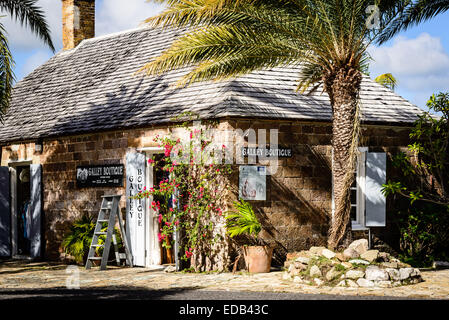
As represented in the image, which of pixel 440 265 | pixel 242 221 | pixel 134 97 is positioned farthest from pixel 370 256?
pixel 134 97

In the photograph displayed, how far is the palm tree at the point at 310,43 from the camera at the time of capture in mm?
11172

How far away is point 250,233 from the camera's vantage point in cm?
1172

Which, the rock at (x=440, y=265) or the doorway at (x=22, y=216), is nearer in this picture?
the rock at (x=440, y=265)

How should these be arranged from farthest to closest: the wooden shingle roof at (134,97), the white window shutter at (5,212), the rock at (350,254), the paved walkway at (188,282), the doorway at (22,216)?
the doorway at (22,216) < the white window shutter at (5,212) < the wooden shingle roof at (134,97) < the rock at (350,254) < the paved walkway at (188,282)

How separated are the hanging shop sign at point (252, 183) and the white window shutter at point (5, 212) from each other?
690 centimetres

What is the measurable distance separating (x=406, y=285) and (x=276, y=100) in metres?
4.62

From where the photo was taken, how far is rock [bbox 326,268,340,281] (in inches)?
408

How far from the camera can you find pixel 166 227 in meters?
12.7

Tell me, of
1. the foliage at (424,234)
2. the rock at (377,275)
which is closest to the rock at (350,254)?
the rock at (377,275)

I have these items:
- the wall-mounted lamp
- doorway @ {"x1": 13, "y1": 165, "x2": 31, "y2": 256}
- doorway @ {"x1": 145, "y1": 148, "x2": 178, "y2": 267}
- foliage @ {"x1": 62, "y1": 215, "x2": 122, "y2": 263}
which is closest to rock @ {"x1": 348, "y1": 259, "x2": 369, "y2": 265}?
doorway @ {"x1": 145, "y1": 148, "x2": 178, "y2": 267}

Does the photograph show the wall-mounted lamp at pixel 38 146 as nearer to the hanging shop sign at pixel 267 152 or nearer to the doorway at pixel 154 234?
the doorway at pixel 154 234

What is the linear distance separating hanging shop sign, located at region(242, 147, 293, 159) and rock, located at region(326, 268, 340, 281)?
2918mm

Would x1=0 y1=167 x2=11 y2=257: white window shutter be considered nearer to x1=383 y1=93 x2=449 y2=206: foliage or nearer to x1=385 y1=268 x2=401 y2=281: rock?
x1=383 y1=93 x2=449 y2=206: foliage

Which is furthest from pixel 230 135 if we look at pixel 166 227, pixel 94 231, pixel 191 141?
pixel 94 231
